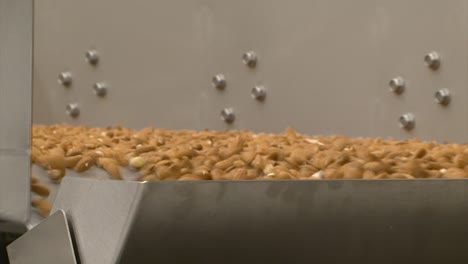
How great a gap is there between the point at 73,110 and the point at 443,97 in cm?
131

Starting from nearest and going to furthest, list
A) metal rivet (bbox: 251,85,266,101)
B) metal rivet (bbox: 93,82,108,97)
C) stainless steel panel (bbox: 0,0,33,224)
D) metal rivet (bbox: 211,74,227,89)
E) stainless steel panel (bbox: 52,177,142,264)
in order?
stainless steel panel (bbox: 52,177,142,264) → stainless steel panel (bbox: 0,0,33,224) → metal rivet (bbox: 251,85,266,101) → metal rivet (bbox: 211,74,227,89) → metal rivet (bbox: 93,82,108,97)

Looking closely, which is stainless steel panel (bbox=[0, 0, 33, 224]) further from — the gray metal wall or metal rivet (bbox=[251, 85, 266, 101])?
metal rivet (bbox=[251, 85, 266, 101])

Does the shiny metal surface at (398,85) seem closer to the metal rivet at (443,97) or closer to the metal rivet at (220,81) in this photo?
the metal rivet at (443,97)

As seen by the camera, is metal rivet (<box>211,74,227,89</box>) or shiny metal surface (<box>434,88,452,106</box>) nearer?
shiny metal surface (<box>434,88,452,106</box>)

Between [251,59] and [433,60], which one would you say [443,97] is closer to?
[433,60]

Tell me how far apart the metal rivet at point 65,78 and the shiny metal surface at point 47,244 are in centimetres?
194

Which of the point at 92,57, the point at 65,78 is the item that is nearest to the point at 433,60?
the point at 92,57

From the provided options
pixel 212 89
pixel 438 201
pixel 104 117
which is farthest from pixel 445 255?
pixel 104 117

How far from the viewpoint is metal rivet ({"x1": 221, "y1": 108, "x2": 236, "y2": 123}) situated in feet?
7.21

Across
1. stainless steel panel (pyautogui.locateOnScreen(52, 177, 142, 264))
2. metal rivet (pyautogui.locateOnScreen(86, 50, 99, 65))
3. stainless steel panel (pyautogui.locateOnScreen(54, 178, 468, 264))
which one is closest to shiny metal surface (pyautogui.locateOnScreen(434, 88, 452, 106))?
stainless steel panel (pyautogui.locateOnScreen(54, 178, 468, 264))

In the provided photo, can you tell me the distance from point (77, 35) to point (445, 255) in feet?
6.67

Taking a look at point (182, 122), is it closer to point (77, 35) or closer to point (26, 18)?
point (77, 35)

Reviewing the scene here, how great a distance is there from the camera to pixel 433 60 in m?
1.64

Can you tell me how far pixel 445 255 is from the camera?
661mm
